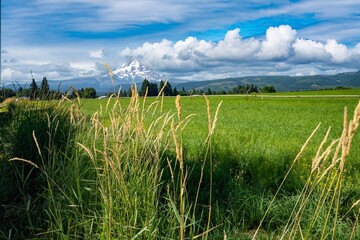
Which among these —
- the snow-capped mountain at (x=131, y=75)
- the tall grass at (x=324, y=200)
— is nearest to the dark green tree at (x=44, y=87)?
the snow-capped mountain at (x=131, y=75)

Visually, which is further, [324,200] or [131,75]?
[131,75]

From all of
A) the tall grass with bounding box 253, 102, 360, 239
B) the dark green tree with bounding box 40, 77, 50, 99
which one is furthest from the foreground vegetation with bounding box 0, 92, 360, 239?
the dark green tree with bounding box 40, 77, 50, 99

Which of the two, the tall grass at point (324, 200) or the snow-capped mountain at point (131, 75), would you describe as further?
the snow-capped mountain at point (131, 75)

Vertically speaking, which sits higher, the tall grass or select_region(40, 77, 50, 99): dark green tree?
select_region(40, 77, 50, 99): dark green tree

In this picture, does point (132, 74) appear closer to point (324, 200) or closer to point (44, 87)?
point (324, 200)

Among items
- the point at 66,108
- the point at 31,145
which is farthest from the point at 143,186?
the point at 66,108

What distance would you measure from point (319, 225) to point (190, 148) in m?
4.52

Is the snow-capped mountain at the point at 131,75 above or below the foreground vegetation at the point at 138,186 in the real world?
above

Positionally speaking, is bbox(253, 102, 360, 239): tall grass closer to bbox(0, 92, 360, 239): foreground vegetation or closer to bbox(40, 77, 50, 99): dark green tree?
bbox(0, 92, 360, 239): foreground vegetation

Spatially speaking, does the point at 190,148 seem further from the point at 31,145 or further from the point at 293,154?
the point at 31,145

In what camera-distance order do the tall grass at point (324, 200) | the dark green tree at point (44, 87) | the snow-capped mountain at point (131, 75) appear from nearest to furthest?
the tall grass at point (324, 200), the snow-capped mountain at point (131, 75), the dark green tree at point (44, 87)

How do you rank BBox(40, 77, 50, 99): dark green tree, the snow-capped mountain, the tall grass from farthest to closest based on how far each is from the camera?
BBox(40, 77, 50, 99): dark green tree → the snow-capped mountain → the tall grass

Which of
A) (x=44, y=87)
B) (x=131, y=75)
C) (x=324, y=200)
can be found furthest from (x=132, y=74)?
(x=44, y=87)

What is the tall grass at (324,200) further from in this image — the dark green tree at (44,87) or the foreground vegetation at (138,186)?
the dark green tree at (44,87)
